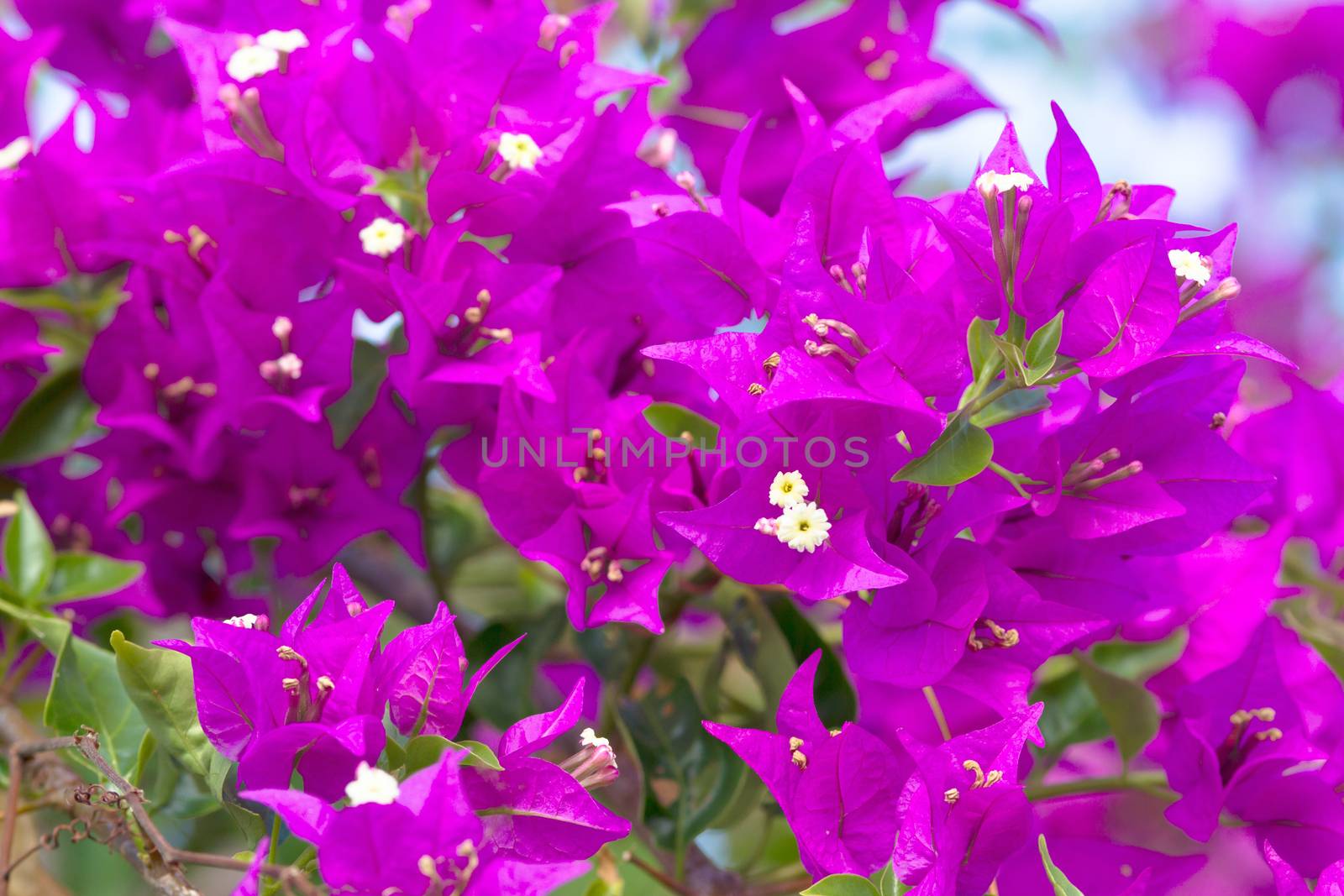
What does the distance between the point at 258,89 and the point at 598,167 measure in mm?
236

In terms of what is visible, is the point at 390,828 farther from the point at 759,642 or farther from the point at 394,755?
the point at 759,642

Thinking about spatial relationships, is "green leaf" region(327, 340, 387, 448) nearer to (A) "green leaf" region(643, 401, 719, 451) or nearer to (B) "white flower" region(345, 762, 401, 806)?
(A) "green leaf" region(643, 401, 719, 451)

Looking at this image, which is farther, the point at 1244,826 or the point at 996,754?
the point at 1244,826

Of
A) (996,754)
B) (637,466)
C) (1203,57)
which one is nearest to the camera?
(996,754)

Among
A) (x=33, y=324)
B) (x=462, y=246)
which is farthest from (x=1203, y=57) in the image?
(x=33, y=324)

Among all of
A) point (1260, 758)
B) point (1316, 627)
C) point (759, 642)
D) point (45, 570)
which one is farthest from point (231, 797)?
point (1316, 627)

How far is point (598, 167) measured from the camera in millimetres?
907

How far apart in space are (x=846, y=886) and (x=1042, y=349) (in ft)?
A: 0.99

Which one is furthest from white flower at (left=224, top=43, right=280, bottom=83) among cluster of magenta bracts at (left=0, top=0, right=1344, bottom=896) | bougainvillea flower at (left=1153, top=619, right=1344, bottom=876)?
bougainvillea flower at (left=1153, top=619, right=1344, bottom=876)

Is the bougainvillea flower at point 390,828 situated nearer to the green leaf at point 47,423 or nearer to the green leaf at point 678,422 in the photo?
the green leaf at point 678,422

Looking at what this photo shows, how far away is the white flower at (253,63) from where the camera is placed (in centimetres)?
87

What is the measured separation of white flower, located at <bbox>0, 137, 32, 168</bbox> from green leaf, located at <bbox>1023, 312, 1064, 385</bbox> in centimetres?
76

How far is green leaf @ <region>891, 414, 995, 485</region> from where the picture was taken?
0.68 m

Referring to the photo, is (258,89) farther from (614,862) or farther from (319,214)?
(614,862)
